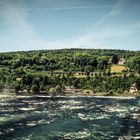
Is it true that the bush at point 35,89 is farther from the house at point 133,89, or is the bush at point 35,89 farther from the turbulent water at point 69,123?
the turbulent water at point 69,123

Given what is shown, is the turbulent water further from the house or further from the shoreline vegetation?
the house

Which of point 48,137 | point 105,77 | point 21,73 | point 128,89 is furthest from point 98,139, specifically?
point 21,73

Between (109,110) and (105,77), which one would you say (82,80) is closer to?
(105,77)

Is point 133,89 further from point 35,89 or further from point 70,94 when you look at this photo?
point 35,89

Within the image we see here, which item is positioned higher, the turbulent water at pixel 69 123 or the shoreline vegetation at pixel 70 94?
the turbulent water at pixel 69 123

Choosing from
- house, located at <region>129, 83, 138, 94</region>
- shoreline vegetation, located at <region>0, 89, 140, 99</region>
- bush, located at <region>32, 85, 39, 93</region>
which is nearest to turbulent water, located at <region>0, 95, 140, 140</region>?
shoreline vegetation, located at <region>0, 89, 140, 99</region>

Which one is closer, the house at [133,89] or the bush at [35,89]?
the house at [133,89]

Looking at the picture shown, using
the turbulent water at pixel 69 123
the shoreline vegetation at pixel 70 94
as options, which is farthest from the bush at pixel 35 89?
the turbulent water at pixel 69 123

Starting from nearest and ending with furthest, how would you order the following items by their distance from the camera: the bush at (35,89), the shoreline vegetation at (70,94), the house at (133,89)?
the shoreline vegetation at (70,94) < the house at (133,89) < the bush at (35,89)

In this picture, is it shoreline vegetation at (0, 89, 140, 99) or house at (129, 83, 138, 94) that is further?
house at (129, 83, 138, 94)

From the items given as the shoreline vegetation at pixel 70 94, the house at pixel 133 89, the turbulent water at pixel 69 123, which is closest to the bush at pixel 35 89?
the shoreline vegetation at pixel 70 94

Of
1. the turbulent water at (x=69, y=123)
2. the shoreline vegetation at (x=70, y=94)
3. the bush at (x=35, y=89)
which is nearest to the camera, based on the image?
the turbulent water at (x=69, y=123)

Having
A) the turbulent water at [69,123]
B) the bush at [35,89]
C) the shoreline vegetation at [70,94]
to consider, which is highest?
the turbulent water at [69,123]

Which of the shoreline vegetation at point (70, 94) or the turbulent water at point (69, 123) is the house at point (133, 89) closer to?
the shoreline vegetation at point (70, 94)
